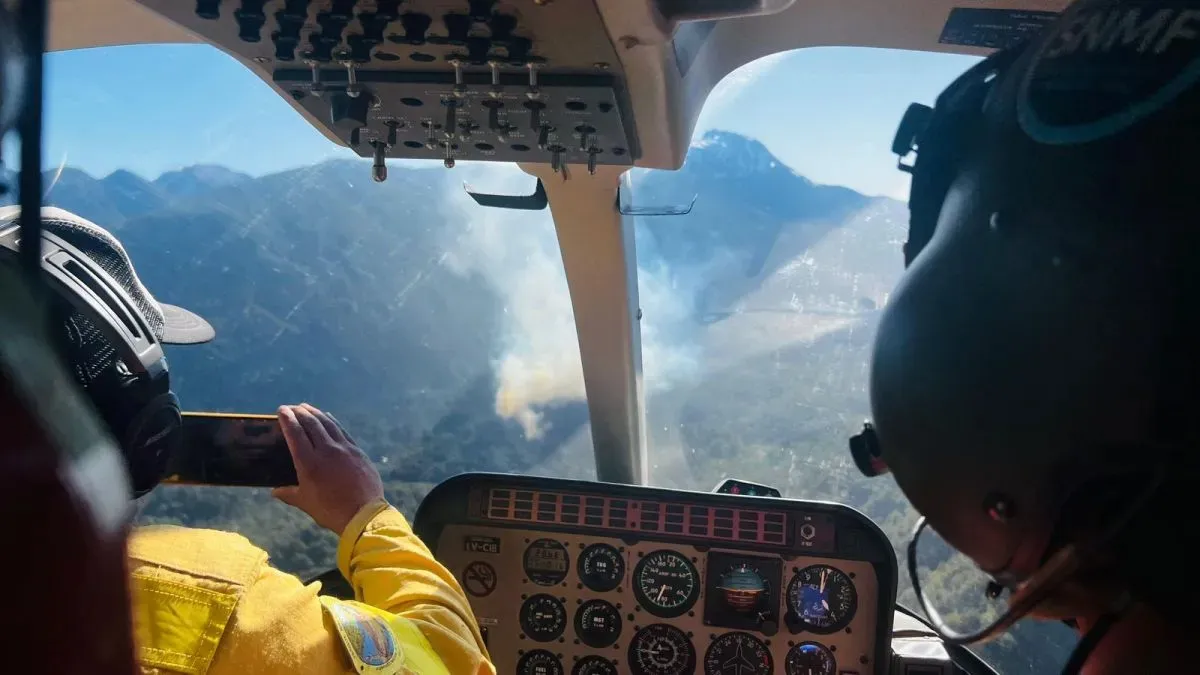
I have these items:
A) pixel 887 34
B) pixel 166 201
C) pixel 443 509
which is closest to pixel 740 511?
pixel 443 509

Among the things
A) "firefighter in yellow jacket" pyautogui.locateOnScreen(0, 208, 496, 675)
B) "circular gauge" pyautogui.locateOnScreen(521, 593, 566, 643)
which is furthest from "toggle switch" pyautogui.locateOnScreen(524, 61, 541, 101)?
"circular gauge" pyautogui.locateOnScreen(521, 593, 566, 643)

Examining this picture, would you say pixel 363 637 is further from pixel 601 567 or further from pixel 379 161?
pixel 601 567

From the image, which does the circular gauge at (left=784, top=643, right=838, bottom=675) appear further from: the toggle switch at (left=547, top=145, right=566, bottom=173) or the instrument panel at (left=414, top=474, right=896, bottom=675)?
the toggle switch at (left=547, top=145, right=566, bottom=173)

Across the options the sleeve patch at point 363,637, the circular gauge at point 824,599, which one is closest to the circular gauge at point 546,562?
the circular gauge at point 824,599

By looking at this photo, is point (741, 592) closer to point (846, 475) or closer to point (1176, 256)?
point (846, 475)

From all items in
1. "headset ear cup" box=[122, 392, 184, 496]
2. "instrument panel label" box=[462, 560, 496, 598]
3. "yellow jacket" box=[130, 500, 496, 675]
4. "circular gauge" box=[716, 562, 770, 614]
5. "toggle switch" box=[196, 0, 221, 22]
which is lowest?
"instrument panel label" box=[462, 560, 496, 598]

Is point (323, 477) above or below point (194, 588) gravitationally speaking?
below

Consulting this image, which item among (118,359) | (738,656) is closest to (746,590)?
(738,656)
